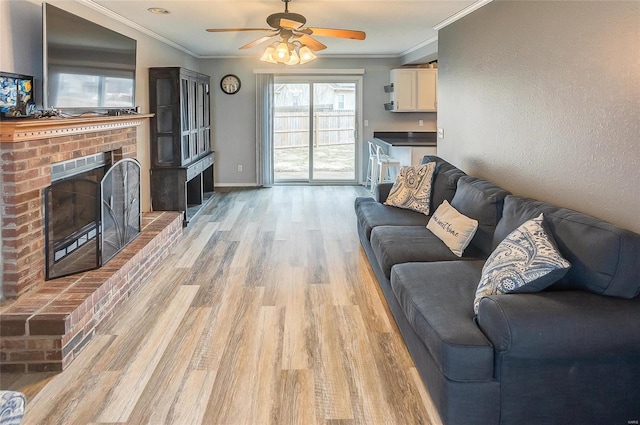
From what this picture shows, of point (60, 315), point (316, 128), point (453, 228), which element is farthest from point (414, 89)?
point (60, 315)

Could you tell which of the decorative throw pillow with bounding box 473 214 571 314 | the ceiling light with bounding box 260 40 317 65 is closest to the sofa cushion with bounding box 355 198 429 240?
the ceiling light with bounding box 260 40 317 65

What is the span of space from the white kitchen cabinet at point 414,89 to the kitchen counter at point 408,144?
0.59 m

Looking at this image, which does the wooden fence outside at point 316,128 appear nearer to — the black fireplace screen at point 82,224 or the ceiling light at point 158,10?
the ceiling light at point 158,10

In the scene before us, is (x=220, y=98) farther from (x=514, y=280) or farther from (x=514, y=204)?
(x=514, y=280)

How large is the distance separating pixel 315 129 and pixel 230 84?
167 cm

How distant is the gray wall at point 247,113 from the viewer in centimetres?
943

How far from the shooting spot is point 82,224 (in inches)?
158

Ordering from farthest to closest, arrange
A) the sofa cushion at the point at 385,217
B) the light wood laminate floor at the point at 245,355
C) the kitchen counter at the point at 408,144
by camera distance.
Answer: the kitchen counter at the point at 408,144 → the sofa cushion at the point at 385,217 → the light wood laminate floor at the point at 245,355

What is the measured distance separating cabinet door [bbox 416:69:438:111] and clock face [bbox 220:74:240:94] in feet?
10.2

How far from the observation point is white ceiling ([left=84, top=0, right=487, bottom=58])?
472 centimetres

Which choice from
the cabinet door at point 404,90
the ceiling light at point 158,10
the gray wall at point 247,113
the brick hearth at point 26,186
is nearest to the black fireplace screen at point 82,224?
the brick hearth at point 26,186

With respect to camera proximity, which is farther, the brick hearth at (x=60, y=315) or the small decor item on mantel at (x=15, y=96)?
the small decor item on mantel at (x=15, y=96)

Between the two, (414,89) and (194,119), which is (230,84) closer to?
(194,119)

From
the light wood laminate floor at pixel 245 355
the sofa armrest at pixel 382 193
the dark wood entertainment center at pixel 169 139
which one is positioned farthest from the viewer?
the dark wood entertainment center at pixel 169 139
